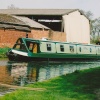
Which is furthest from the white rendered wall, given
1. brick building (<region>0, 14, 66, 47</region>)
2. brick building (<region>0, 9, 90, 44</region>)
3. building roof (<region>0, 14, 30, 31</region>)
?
building roof (<region>0, 14, 30, 31</region>)

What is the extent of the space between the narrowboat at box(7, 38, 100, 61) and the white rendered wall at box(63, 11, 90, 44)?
1414cm

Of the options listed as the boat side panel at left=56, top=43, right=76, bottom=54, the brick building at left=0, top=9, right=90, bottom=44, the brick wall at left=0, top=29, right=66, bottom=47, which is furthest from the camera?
the brick building at left=0, top=9, right=90, bottom=44

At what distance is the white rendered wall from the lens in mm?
49197

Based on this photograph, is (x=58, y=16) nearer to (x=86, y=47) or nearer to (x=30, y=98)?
(x=86, y=47)

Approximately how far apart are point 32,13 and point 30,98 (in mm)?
41457

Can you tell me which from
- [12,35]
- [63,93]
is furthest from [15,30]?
[63,93]

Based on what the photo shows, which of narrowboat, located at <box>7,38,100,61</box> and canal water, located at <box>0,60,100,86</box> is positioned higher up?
narrowboat, located at <box>7,38,100,61</box>

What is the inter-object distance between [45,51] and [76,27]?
2313cm

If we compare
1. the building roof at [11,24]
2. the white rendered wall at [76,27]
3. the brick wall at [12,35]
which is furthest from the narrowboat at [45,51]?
the white rendered wall at [76,27]

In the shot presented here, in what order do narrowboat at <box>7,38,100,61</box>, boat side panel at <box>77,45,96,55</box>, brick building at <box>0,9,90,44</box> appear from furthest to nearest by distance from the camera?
brick building at <box>0,9,90,44</box> < boat side panel at <box>77,45,96,55</box> < narrowboat at <box>7,38,100,61</box>

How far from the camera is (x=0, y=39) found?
36250 mm

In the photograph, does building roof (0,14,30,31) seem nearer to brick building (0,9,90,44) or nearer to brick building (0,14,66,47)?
brick building (0,14,66,47)

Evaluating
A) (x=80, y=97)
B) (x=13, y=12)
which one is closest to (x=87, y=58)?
(x=13, y=12)

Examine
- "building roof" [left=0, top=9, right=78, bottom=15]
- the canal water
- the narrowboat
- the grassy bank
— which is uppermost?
"building roof" [left=0, top=9, right=78, bottom=15]
